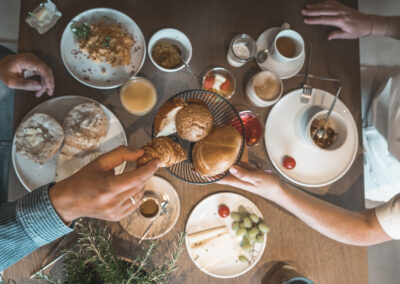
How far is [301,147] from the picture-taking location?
123 cm

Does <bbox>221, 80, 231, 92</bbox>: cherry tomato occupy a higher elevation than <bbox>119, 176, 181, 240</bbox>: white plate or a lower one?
higher

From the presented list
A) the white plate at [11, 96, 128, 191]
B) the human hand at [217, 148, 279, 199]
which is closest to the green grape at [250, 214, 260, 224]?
the human hand at [217, 148, 279, 199]

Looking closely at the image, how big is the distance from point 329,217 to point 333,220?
0.02 meters

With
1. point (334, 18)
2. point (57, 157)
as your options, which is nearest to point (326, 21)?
point (334, 18)

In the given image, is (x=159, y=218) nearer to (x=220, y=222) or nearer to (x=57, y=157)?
(x=220, y=222)

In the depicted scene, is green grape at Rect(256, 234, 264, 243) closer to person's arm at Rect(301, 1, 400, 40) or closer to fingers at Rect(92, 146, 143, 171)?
fingers at Rect(92, 146, 143, 171)

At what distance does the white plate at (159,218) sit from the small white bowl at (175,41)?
0.53m

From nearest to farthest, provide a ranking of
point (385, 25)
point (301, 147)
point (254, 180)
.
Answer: point (254, 180) → point (301, 147) → point (385, 25)

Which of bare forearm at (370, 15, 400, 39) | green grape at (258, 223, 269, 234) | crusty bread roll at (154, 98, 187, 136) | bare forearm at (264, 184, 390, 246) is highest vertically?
bare forearm at (370, 15, 400, 39)

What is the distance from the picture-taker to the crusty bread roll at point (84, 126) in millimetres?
1073

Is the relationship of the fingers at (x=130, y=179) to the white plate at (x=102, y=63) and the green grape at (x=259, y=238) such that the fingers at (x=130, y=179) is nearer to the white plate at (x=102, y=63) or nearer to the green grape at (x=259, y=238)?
the white plate at (x=102, y=63)

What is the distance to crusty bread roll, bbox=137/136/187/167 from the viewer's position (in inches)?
31.7

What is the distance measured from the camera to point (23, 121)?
1.08m

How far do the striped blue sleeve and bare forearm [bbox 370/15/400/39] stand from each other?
1.77 m
